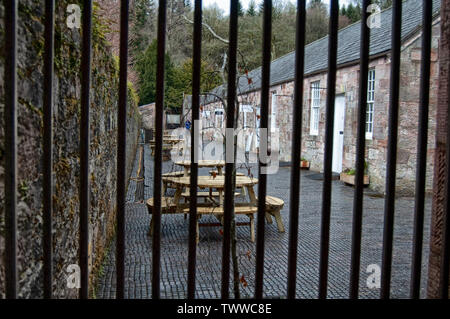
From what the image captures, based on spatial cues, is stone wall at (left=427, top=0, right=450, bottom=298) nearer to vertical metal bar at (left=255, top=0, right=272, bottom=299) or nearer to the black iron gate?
the black iron gate

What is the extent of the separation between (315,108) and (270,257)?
12.2 meters

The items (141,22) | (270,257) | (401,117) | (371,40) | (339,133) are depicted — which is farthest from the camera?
(141,22)

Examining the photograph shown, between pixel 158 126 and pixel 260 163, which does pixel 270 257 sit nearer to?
pixel 260 163

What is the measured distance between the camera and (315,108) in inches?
648

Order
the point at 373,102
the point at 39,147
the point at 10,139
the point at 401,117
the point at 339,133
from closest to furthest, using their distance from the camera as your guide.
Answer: the point at 10,139 < the point at 39,147 < the point at 401,117 < the point at 373,102 < the point at 339,133

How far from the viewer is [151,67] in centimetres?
4397

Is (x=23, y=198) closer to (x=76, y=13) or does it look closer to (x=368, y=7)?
(x=76, y=13)

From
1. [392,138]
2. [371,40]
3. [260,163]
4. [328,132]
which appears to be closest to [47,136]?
[260,163]

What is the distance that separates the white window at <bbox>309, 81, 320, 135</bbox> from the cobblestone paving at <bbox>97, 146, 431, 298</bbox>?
7.96 m

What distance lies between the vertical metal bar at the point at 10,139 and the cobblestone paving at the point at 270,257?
125cm

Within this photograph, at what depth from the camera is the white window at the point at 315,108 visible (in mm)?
16125

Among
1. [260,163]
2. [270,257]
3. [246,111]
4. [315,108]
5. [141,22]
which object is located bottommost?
[270,257]
